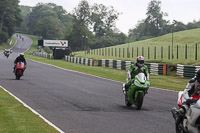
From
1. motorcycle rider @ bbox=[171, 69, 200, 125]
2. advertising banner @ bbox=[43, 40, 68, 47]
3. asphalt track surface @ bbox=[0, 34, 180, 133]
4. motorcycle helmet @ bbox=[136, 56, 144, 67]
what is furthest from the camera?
advertising banner @ bbox=[43, 40, 68, 47]

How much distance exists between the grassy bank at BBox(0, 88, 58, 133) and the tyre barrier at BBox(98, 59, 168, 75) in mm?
21531

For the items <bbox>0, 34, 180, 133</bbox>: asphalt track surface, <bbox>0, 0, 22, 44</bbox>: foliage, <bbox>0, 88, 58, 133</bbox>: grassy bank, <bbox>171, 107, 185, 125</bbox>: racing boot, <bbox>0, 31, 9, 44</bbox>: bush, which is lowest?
<bbox>0, 34, 180, 133</bbox>: asphalt track surface

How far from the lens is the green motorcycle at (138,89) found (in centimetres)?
1313

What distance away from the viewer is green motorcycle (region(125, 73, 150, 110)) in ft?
43.1

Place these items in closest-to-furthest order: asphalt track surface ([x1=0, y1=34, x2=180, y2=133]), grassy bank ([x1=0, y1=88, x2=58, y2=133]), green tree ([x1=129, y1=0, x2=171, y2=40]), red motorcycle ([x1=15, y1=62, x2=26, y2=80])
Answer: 1. grassy bank ([x1=0, y1=88, x2=58, y2=133])
2. asphalt track surface ([x1=0, y1=34, x2=180, y2=133])
3. red motorcycle ([x1=15, y1=62, x2=26, y2=80])
4. green tree ([x1=129, y1=0, x2=171, y2=40])

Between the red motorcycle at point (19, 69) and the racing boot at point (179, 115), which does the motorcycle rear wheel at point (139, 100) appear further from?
the red motorcycle at point (19, 69)

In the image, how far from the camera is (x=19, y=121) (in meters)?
10.2

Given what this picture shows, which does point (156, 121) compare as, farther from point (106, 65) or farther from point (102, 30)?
point (102, 30)

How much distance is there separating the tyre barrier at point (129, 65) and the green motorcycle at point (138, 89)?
2022 cm

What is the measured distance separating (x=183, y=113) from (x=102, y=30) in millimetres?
147857

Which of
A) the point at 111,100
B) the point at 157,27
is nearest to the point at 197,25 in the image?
the point at 157,27

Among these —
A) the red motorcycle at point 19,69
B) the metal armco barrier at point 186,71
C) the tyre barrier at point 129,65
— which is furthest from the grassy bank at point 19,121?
the tyre barrier at point 129,65

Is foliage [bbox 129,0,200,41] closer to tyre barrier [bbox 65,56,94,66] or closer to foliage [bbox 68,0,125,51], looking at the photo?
foliage [bbox 68,0,125,51]

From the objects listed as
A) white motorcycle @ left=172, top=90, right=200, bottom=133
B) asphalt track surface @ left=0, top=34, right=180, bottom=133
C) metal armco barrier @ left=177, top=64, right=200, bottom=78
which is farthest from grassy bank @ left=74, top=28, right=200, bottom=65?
white motorcycle @ left=172, top=90, right=200, bottom=133
